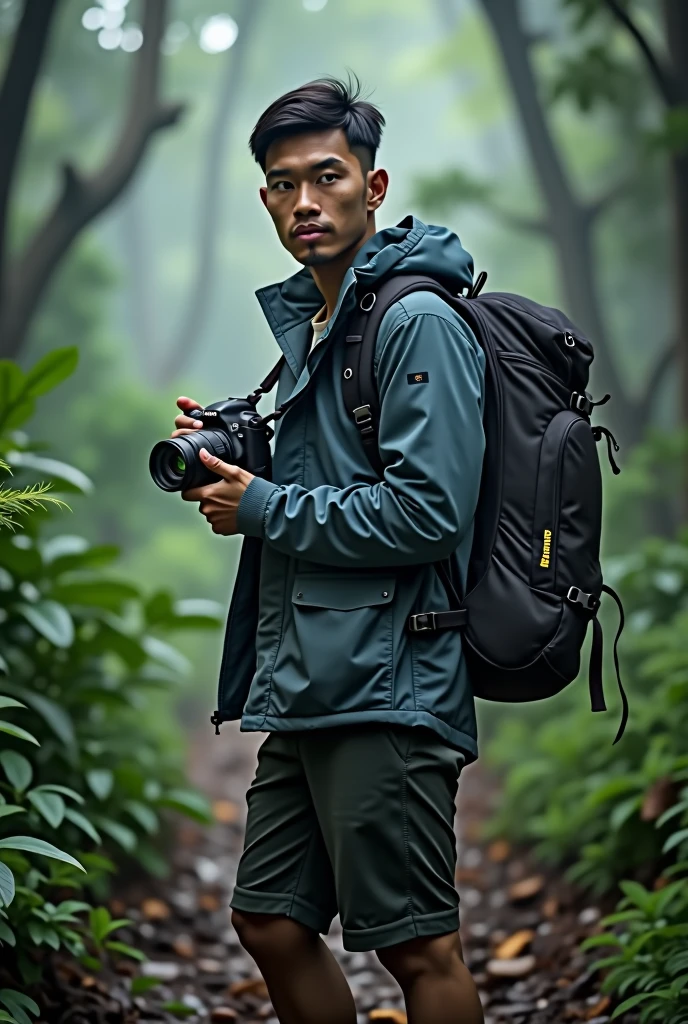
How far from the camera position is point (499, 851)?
450cm

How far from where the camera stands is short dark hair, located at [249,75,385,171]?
7.09 ft

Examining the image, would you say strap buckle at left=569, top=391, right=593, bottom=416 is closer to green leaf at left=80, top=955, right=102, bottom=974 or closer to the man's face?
the man's face

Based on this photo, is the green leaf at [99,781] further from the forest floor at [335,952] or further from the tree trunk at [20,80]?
the tree trunk at [20,80]

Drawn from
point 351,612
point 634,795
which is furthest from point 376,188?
point 634,795

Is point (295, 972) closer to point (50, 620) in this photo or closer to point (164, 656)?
point (50, 620)

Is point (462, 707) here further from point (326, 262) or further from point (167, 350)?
point (167, 350)

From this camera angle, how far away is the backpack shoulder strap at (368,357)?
2.10m

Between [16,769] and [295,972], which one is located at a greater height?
[16,769]

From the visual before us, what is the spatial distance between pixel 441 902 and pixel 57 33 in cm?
856

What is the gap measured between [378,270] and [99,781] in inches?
75.4

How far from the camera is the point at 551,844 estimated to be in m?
3.98

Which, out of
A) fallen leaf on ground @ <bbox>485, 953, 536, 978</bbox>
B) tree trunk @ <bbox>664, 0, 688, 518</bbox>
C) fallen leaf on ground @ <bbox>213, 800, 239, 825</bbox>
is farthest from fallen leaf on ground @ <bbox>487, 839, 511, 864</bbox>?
tree trunk @ <bbox>664, 0, 688, 518</bbox>

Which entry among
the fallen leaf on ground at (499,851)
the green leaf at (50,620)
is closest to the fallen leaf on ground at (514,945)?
the fallen leaf on ground at (499,851)

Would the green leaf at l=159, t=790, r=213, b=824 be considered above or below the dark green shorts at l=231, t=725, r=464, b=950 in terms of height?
below
